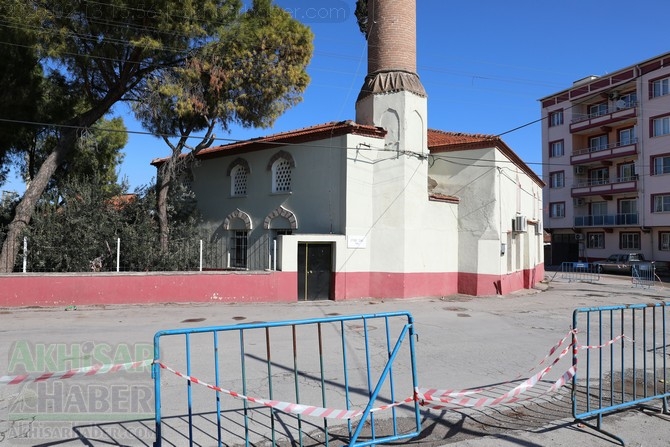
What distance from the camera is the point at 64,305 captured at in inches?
485

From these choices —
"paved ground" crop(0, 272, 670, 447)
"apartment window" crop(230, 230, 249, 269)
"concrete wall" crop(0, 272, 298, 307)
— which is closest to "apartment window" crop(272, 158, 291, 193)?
"apartment window" crop(230, 230, 249, 269)

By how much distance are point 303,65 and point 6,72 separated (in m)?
9.90

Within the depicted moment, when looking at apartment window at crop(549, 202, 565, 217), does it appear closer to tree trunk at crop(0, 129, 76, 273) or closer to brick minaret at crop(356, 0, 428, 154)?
brick minaret at crop(356, 0, 428, 154)

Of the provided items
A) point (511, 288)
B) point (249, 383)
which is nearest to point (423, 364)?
point (249, 383)

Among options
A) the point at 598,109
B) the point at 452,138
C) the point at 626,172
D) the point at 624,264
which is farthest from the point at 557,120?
the point at 452,138

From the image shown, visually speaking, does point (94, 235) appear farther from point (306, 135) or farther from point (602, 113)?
point (602, 113)

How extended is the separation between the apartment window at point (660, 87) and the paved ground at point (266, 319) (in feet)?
89.7

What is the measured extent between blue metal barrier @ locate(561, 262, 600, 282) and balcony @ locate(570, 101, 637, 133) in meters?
11.7

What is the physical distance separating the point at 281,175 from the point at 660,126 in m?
31.2

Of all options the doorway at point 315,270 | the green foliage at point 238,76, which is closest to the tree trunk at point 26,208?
the green foliage at point 238,76

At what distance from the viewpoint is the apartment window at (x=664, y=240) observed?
3409 centimetres

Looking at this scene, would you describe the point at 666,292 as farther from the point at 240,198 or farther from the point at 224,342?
the point at 224,342

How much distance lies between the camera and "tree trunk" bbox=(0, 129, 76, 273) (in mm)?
13164

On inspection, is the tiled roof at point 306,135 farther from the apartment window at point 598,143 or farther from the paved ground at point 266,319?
the apartment window at point 598,143
